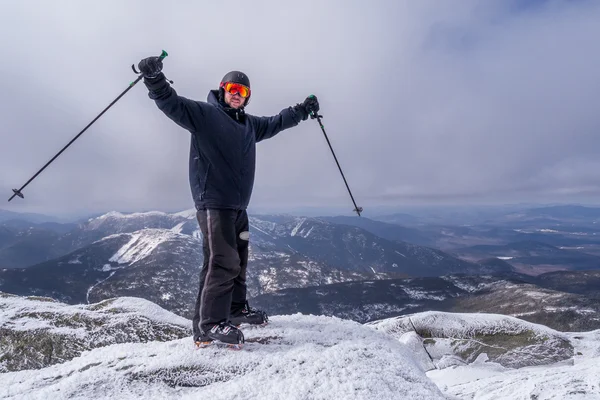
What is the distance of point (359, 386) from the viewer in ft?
15.3

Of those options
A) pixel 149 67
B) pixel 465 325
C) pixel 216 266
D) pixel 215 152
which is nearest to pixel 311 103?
pixel 215 152

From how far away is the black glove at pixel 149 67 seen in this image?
5711mm

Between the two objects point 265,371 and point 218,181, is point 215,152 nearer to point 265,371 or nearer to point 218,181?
point 218,181

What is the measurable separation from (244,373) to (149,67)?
5819mm

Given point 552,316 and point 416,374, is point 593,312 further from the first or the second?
point 416,374

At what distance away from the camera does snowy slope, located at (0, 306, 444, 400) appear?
4738 millimetres

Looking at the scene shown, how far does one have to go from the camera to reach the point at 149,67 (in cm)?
574

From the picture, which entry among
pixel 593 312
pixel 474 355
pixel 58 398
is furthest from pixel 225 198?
pixel 593 312

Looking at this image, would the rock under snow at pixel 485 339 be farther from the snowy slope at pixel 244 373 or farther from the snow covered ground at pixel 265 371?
the snowy slope at pixel 244 373

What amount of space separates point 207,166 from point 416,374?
5.75 meters

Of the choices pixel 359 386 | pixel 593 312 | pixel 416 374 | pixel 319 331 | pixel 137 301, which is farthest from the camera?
pixel 593 312

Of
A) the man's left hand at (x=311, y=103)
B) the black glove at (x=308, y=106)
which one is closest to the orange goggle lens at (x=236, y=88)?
the black glove at (x=308, y=106)

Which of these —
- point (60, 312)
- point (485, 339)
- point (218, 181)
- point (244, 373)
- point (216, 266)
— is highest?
point (218, 181)

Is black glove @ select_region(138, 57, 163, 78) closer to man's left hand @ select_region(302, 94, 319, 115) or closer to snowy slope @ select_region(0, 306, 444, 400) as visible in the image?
man's left hand @ select_region(302, 94, 319, 115)
